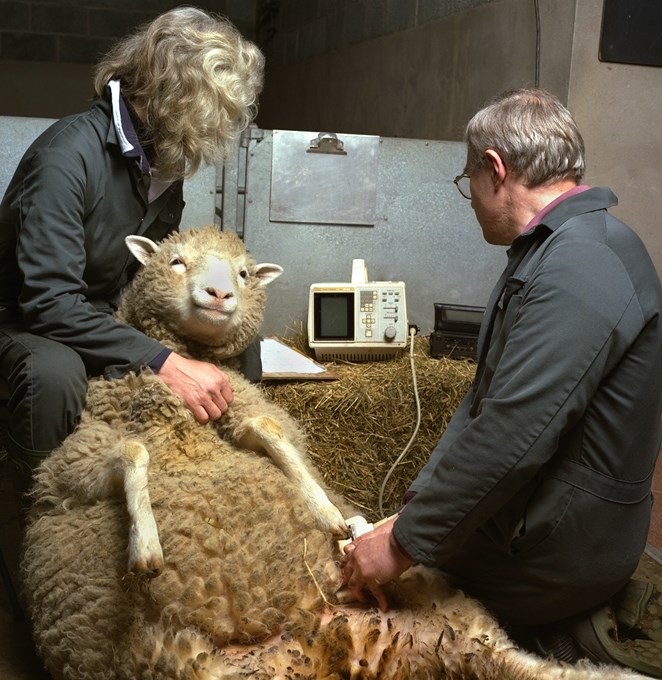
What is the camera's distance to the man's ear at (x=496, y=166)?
76.6 inches

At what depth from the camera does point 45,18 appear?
28.3ft

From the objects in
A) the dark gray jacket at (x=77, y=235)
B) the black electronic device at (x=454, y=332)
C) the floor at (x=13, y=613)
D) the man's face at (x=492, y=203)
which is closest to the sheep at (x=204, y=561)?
the dark gray jacket at (x=77, y=235)

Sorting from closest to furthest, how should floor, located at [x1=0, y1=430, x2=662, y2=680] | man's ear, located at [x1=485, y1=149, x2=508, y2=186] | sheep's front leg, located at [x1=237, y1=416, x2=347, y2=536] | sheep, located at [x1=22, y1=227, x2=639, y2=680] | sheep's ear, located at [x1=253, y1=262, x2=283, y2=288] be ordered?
1. sheep, located at [x1=22, y1=227, x2=639, y2=680]
2. sheep's front leg, located at [x1=237, y1=416, x2=347, y2=536]
3. man's ear, located at [x1=485, y1=149, x2=508, y2=186]
4. floor, located at [x1=0, y1=430, x2=662, y2=680]
5. sheep's ear, located at [x1=253, y1=262, x2=283, y2=288]

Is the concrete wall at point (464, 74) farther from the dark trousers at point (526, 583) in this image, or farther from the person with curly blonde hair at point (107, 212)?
the dark trousers at point (526, 583)

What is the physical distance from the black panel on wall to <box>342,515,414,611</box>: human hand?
9.97 feet

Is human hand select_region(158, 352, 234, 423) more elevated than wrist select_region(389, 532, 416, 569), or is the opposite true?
human hand select_region(158, 352, 234, 423)

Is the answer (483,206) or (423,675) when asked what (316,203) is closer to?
(483,206)

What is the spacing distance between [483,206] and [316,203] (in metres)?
1.74

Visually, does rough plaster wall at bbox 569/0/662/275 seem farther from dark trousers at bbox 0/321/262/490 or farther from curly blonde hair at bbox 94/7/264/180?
dark trousers at bbox 0/321/262/490

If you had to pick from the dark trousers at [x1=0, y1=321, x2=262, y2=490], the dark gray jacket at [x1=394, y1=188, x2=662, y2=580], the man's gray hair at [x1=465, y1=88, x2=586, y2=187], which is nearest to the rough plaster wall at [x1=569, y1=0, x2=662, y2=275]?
→ the man's gray hair at [x1=465, y1=88, x2=586, y2=187]

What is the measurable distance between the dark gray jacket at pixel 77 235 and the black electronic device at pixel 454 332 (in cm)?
149

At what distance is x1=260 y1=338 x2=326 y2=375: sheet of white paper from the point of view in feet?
10.8

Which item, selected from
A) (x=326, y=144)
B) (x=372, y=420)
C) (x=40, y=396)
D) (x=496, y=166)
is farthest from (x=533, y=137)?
(x=326, y=144)

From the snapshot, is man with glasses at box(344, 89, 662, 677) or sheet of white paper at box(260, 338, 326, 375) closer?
man with glasses at box(344, 89, 662, 677)
